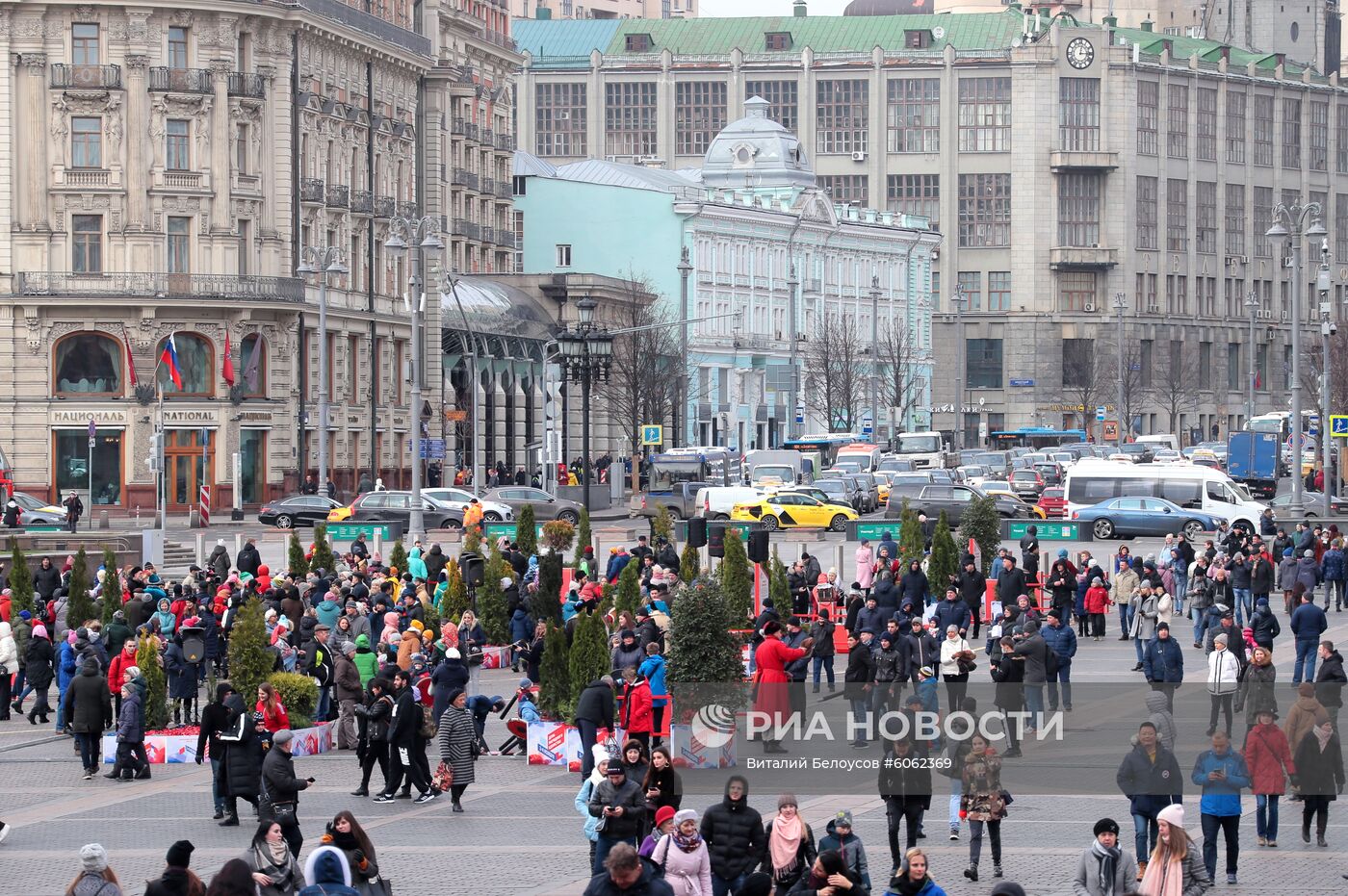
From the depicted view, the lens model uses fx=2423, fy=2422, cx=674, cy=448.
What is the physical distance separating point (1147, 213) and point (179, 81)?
91.2 meters

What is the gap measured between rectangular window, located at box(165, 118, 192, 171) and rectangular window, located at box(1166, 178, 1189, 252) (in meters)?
92.8

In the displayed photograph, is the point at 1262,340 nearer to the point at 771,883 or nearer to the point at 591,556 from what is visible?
the point at 591,556

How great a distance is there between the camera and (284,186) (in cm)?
7794

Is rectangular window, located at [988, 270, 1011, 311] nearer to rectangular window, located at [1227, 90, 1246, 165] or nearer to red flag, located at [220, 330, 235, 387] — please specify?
rectangular window, located at [1227, 90, 1246, 165]

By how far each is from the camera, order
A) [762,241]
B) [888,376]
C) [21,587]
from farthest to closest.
Answer: [888,376]
[762,241]
[21,587]

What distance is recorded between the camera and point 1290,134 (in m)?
165

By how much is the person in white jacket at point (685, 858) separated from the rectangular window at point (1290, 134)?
510 ft

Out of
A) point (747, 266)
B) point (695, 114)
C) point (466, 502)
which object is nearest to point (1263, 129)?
point (695, 114)

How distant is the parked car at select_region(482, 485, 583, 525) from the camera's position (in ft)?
216

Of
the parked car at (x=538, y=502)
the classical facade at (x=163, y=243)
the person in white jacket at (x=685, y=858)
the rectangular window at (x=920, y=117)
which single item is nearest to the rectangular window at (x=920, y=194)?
the rectangular window at (x=920, y=117)

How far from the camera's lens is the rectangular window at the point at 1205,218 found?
158375mm

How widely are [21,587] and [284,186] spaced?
43.1 m

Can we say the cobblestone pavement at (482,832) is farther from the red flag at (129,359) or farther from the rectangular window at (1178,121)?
the rectangular window at (1178,121)

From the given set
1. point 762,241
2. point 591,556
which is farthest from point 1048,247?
point 591,556
